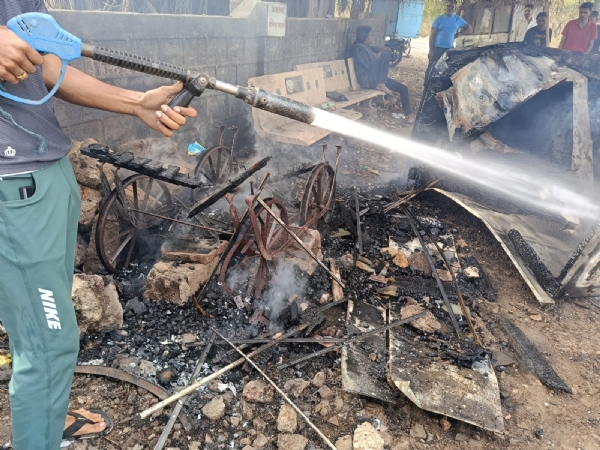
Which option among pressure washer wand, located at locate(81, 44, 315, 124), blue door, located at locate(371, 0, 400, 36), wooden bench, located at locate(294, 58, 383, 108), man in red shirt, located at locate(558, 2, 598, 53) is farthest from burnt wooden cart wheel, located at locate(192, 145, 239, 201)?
blue door, located at locate(371, 0, 400, 36)

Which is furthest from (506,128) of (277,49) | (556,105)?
(277,49)

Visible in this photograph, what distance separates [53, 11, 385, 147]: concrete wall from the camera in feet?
21.1

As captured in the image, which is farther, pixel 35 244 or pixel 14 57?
pixel 35 244

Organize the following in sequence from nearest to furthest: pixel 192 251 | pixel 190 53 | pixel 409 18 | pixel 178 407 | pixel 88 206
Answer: pixel 178 407, pixel 192 251, pixel 88 206, pixel 190 53, pixel 409 18

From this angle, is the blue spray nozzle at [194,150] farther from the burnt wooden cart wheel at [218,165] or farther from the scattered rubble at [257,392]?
the scattered rubble at [257,392]

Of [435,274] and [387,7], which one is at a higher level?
[387,7]

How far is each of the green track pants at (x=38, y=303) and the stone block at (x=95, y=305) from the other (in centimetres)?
173

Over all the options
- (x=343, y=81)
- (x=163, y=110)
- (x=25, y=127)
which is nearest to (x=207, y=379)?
(x=163, y=110)

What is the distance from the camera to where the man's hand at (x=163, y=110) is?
7.88 ft

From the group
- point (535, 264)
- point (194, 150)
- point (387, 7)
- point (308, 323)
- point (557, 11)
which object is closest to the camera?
point (308, 323)

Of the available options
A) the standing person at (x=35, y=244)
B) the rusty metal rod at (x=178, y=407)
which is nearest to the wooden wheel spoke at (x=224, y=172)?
the rusty metal rod at (x=178, y=407)

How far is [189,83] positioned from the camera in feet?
7.91

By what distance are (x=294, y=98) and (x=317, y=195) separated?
547cm

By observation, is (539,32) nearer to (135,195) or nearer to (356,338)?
(356,338)
